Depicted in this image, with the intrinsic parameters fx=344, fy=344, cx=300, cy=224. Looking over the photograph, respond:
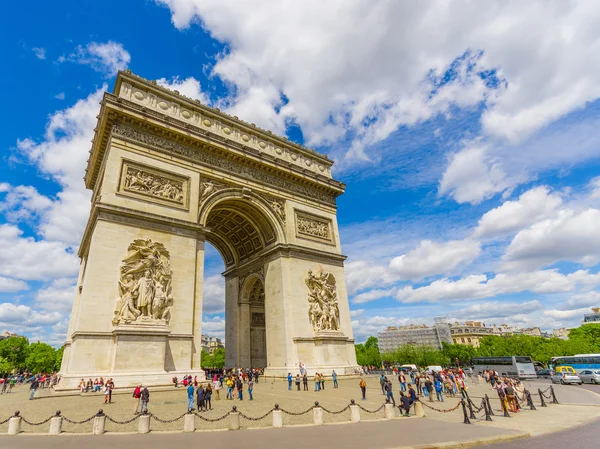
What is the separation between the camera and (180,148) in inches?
918

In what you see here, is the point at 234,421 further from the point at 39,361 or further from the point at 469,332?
the point at 469,332

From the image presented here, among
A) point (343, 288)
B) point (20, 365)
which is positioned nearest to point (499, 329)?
point (343, 288)

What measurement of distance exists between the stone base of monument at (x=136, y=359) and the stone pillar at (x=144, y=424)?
788 cm

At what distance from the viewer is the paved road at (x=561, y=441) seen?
813 cm

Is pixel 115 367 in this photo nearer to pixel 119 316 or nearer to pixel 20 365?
pixel 119 316

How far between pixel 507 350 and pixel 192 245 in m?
69.1

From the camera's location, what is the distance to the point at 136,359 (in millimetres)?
16906

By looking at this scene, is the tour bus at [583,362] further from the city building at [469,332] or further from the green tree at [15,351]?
the city building at [469,332]

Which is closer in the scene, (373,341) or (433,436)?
(433,436)

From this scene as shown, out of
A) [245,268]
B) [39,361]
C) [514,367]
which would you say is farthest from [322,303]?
[39,361]

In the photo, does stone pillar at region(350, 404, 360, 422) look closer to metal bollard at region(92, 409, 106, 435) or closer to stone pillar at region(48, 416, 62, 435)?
metal bollard at region(92, 409, 106, 435)

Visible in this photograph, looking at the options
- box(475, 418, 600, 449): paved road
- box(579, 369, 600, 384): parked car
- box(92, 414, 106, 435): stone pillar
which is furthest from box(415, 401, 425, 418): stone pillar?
box(579, 369, 600, 384): parked car

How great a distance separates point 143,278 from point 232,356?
1322cm

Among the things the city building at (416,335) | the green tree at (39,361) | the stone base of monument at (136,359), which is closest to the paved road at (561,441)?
the stone base of monument at (136,359)
